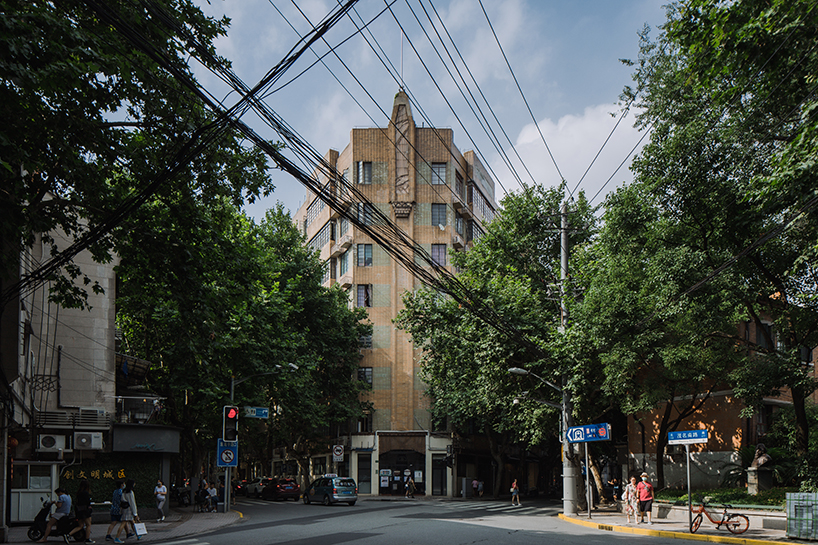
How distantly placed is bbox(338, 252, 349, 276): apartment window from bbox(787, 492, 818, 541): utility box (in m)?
40.6

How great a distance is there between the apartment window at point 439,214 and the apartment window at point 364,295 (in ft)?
23.2

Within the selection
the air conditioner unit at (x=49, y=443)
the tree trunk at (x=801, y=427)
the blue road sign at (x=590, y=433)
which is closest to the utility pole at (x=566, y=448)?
the blue road sign at (x=590, y=433)

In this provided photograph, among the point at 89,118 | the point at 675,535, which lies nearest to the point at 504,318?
the point at 675,535

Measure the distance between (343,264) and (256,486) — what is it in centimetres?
1780

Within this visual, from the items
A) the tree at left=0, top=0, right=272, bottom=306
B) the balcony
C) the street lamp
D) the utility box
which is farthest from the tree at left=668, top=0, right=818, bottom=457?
the balcony

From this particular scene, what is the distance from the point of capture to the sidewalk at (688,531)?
16.8 meters

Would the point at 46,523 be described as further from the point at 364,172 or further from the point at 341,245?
the point at 364,172

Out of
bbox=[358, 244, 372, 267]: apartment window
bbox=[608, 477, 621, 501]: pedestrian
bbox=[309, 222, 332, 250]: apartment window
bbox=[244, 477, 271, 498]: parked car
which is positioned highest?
bbox=[309, 222, 332, 250]: apartment window

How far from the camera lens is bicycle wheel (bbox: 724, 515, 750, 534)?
1794 centimetres

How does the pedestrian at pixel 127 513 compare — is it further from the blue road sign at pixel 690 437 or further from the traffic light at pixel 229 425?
the blue road sign at pixel 690 437

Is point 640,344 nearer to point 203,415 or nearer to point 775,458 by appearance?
point 775,458

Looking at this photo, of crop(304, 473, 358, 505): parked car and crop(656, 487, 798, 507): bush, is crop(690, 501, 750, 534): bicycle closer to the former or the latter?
Result: crop(656, 487, 798, 507): bush

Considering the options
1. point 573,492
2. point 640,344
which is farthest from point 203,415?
point 640,344

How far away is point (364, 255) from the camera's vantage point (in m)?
53.4
